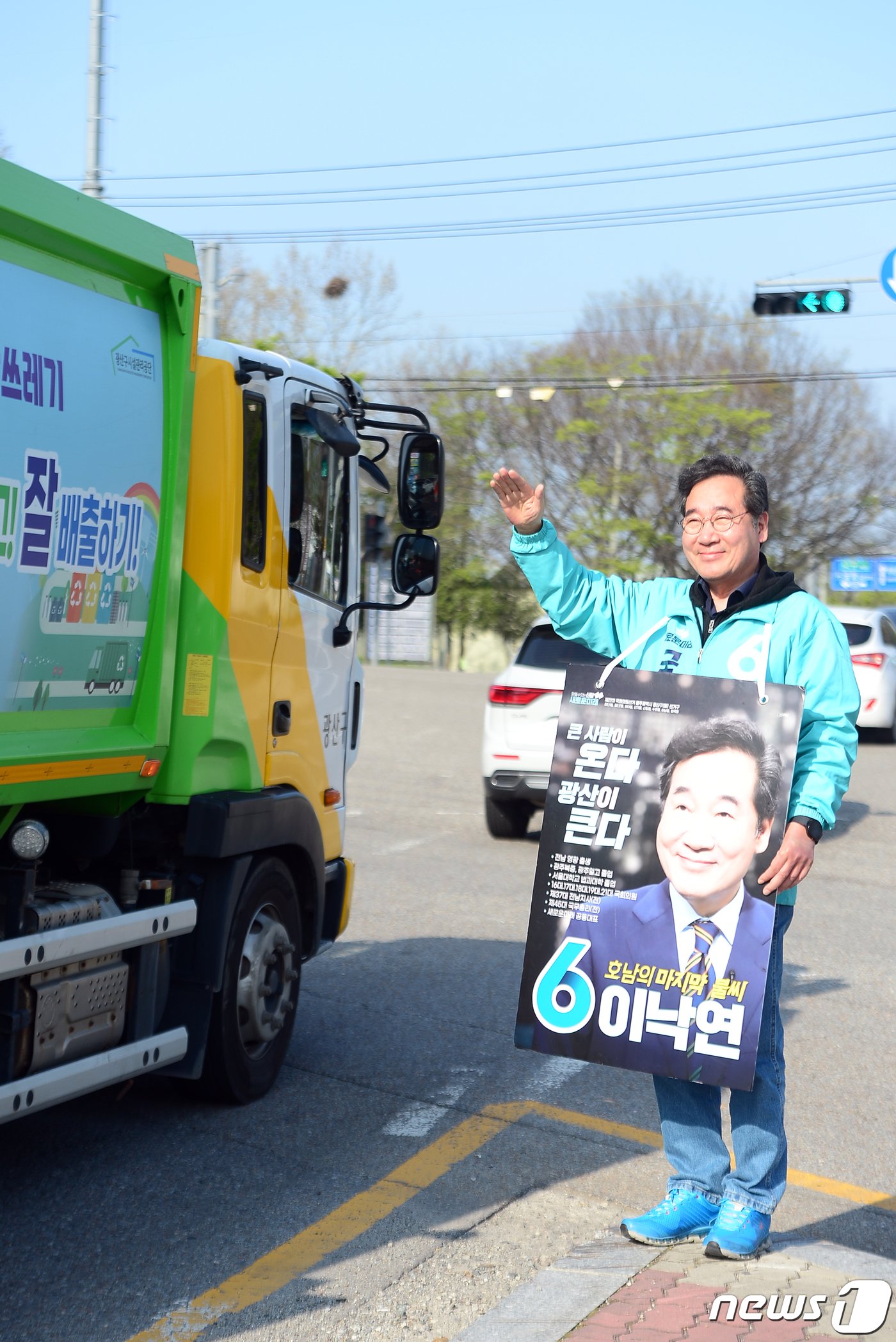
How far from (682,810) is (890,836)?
30.0 ft

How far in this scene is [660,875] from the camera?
340 cm

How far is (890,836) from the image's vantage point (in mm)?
11867

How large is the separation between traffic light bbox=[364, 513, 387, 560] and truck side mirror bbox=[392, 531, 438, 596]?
3.87 feet

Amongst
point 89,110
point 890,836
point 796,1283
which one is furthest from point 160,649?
point 89,110

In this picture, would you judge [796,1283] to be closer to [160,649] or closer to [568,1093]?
[568,1093]

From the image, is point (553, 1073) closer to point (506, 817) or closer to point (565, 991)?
point (565, 991)

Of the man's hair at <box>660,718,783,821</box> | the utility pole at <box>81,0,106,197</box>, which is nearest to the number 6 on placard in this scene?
the man's hair at <box>660,718,783,821</box>

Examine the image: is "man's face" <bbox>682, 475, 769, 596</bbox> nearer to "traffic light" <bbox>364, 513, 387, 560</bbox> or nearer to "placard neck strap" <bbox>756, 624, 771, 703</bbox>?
"placard neck strap" <bbox>756, 624, 771, 703</bbox>

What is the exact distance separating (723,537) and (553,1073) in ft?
8.89

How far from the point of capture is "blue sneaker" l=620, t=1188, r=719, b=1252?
3541 mm

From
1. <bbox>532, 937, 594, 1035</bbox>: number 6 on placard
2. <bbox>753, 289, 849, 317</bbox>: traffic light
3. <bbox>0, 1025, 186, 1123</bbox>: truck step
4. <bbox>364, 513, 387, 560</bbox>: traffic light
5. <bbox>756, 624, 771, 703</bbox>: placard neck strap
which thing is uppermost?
<bbox>753, 289, 849, 317</bbox>: traffic light

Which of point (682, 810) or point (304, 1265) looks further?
point (304, 1265)

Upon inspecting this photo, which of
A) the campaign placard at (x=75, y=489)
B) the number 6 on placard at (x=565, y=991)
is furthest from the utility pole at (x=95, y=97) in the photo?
the number 6 on placard at (x=565, y=991)

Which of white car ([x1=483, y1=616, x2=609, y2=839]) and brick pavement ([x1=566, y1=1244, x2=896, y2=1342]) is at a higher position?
white car ([x1=483, y1=616, x2=609, y2=839])
